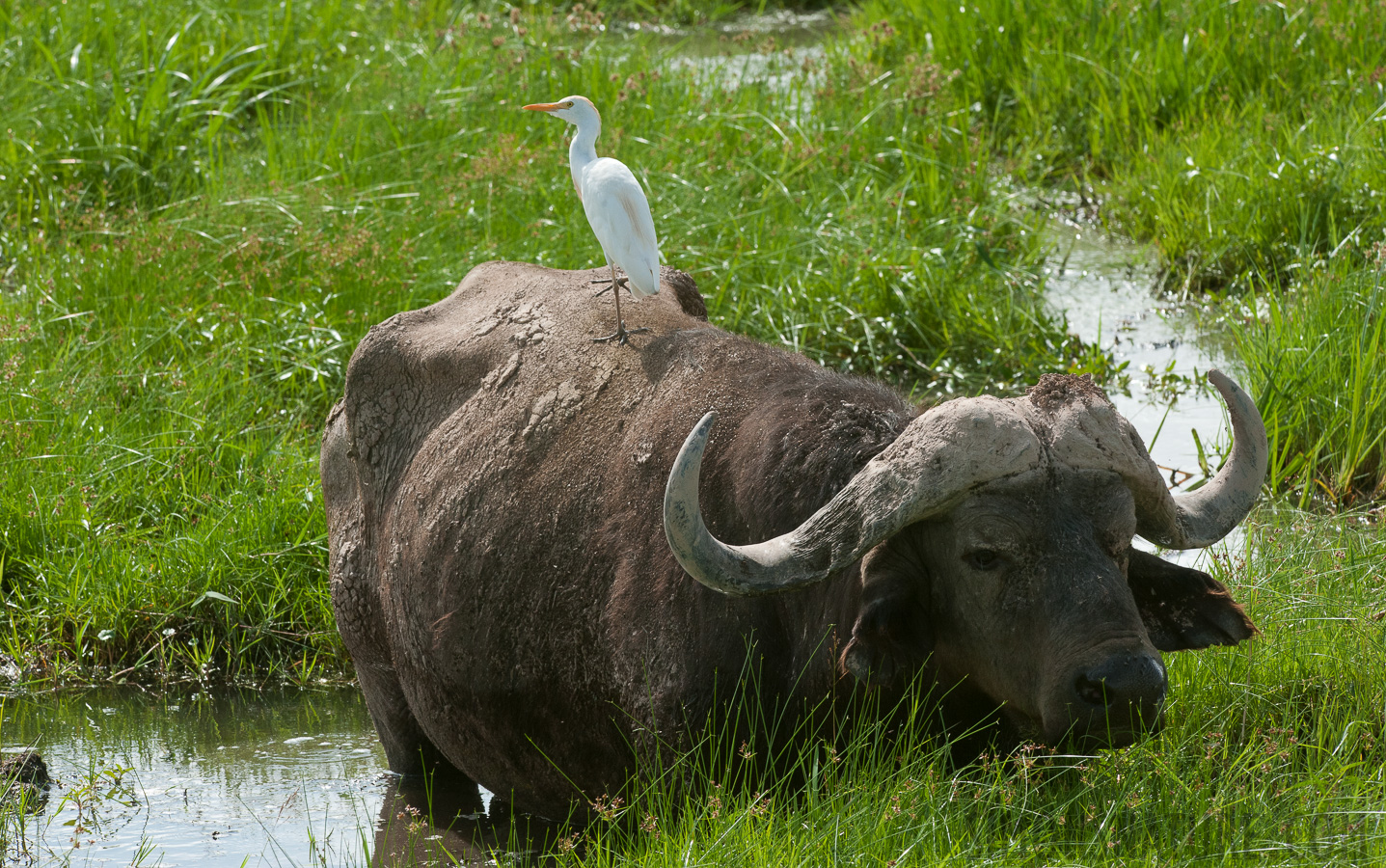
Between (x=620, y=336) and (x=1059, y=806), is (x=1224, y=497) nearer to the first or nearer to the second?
(x=1059, y=806)

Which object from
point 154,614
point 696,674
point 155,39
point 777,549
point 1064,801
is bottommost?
point 154,614

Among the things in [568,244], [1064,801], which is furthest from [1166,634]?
[568,244]

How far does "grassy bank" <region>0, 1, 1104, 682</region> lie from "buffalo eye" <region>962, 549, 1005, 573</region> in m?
3.57

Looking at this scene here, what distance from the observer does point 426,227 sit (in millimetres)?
8750

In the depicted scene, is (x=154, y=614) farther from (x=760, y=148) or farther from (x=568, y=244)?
(x=760, y=148)

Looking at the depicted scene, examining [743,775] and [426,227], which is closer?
[743,775]

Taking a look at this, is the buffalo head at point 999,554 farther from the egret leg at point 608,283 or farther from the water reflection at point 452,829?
the egret leg at point 608,283

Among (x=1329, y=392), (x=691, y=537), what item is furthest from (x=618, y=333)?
(x=1329, y=392)

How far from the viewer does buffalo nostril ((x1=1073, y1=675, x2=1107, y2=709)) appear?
11.3 feet

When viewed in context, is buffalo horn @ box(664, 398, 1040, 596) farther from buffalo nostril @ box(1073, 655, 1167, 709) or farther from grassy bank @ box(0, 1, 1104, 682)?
grassy bank @ box(0, 1, 1104, 682)

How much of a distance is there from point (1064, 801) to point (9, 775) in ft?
10.3

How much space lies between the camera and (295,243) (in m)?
8.35

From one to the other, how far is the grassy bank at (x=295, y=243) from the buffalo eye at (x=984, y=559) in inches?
141

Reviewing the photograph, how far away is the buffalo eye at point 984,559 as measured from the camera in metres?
3.66
